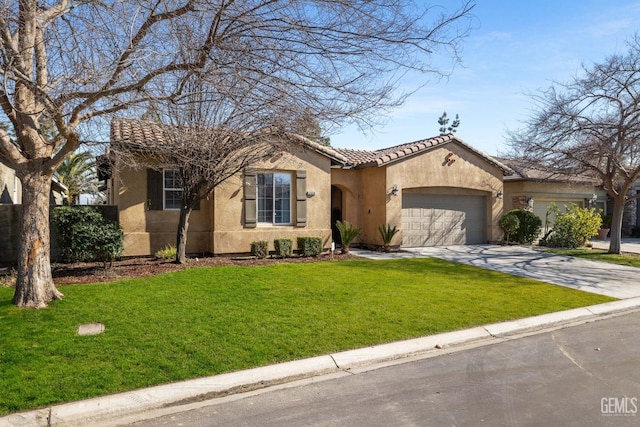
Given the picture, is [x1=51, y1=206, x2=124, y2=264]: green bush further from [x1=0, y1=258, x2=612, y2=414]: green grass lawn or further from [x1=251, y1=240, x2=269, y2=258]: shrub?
[x1=251, y1=240, x2=269, y2=258]: shrub

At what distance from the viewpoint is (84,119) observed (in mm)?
7254

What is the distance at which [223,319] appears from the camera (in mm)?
7078

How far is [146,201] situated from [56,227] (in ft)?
8.98

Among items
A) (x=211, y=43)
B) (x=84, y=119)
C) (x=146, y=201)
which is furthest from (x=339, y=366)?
(x=146, y=201)

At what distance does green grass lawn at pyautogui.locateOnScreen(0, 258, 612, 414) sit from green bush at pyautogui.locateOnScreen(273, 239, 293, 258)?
7.46ft

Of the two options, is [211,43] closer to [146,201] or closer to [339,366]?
[339,366]

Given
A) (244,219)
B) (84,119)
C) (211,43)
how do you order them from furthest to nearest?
(244,219) → (84,119) → (211,43)

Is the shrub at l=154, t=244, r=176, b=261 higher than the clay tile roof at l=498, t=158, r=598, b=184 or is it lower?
lower

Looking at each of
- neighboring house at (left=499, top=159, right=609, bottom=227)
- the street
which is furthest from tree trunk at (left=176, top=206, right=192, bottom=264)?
neighboring house at (left=499, top=159, right=609, bottom=227)

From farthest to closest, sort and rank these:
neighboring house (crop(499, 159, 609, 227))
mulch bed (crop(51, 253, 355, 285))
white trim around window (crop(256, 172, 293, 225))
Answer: neighboring house (crop(499, 159, 609, 227)) → white trim around window (crop(256, 172, 293, 225)) → mulch bed (crop(51, 253, 355, 285))

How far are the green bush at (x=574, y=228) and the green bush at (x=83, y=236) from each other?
16.2 m

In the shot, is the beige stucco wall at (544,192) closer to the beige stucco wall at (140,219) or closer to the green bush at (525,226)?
the green bush at (525,226)

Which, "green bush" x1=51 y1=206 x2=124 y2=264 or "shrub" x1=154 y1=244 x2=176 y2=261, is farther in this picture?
"shrub" x1=154 y1=244 x2=176 y2=261

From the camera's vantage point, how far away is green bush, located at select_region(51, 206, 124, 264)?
33.7ft
